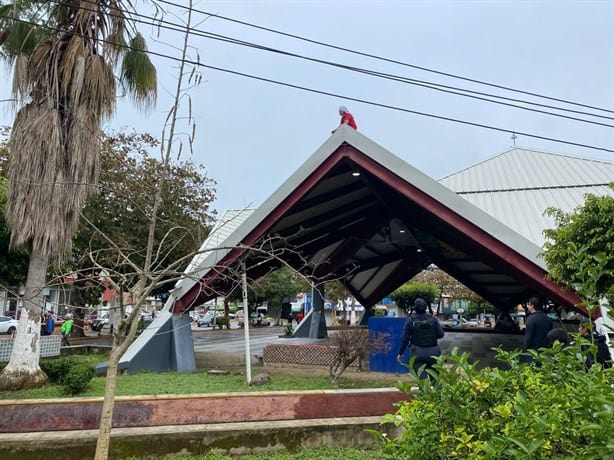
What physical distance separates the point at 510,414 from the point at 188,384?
8.11 metres

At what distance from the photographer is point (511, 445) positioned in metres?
2.02

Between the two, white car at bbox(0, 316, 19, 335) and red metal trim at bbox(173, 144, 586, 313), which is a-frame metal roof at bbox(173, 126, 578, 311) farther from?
white car at bbox(0, 316, 19, 335)

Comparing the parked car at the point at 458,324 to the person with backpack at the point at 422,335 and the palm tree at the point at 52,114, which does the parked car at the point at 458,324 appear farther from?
the palm tree at the point at 52,114

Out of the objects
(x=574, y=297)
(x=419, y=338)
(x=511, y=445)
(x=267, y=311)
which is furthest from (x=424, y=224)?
(x=267, y=311)

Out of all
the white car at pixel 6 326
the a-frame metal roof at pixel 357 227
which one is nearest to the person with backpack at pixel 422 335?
the a-frame metal roof at pixel 357 227

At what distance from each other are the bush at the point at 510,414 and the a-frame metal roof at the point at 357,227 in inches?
101

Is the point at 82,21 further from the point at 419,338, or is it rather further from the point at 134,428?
the point at 419,338

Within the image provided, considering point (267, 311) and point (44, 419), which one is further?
point (267, 311)

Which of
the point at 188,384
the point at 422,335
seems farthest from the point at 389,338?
the point at 188,384

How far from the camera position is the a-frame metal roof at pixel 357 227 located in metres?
8.86

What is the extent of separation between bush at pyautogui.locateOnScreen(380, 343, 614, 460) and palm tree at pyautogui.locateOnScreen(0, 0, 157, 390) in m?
8.13

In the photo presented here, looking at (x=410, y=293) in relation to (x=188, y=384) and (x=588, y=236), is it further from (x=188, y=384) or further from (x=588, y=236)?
(x=588, y=236)

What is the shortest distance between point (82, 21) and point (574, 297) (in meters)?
11.1

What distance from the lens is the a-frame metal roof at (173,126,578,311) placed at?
8859 mm
